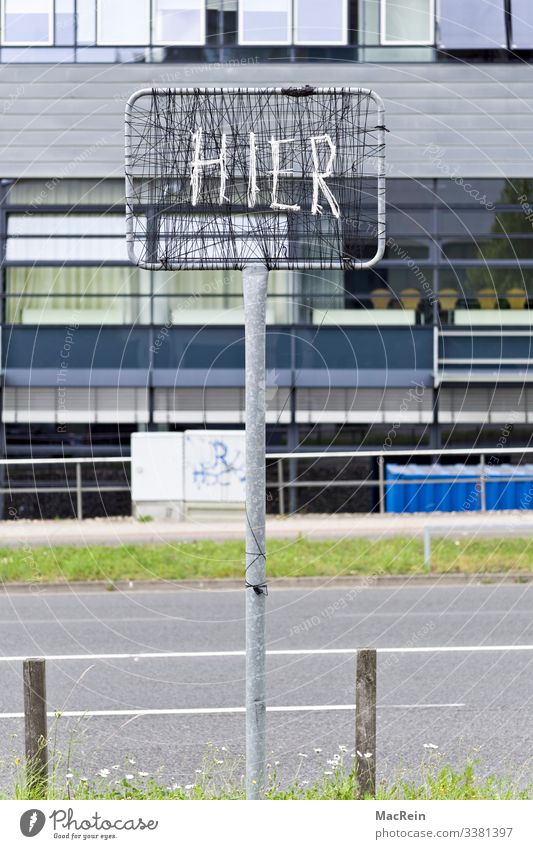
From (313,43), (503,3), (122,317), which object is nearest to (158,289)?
(122,317)

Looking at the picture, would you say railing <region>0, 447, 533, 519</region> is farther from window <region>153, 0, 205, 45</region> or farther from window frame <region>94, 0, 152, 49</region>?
window <region>153, 0, 205, 45</region>

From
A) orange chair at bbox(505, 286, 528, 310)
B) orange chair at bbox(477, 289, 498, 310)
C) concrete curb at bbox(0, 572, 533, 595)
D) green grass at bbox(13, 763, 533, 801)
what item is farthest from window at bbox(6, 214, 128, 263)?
green grass at bbox(13, 763, 533, 801)

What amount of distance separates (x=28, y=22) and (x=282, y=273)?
581cm

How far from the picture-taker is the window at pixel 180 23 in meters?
18.6

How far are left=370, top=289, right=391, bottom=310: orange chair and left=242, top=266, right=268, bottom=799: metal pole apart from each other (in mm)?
15626

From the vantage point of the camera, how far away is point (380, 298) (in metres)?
19.9

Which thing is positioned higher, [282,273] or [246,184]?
[282,273]

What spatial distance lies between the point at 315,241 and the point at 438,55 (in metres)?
15.8

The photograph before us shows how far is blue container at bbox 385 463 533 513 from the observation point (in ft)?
59.8

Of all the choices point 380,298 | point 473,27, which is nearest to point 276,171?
point 380,298

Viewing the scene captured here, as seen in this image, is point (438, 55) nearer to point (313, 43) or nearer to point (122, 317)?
point (313, 43)

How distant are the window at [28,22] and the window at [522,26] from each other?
7.50 m

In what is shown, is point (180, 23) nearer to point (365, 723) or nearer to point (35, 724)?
point (35, 724)

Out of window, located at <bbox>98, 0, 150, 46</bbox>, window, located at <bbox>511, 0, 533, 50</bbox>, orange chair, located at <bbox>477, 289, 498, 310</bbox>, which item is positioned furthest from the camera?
orange chair, located at <bbox>477, 289, 498, 310</bbox>
